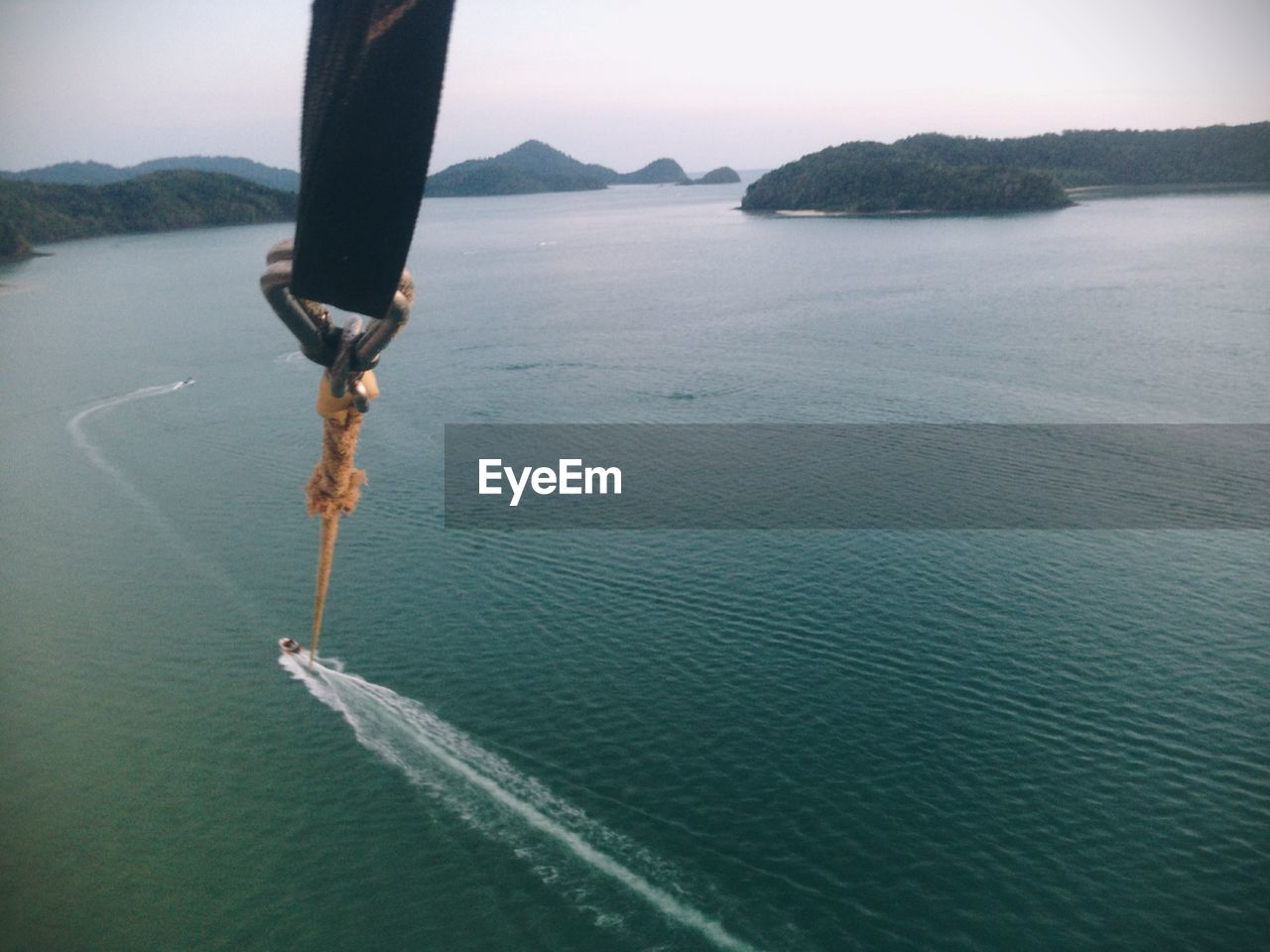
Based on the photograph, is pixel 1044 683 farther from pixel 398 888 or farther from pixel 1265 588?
pixel 398 888

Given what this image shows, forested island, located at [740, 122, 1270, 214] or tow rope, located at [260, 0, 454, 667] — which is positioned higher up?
forested island, located at [740, 122, 1270, 214]

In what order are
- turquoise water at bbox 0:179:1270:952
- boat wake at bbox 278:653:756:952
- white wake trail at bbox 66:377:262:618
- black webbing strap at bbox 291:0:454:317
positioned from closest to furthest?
1. black webbing strap at bbox 291:0:454:317
2. boat wake at bbox 278:653:756:952
3. turquoise water at bbox 0:179:1270:952
4. white wake trail at bbox 66:377:262:618

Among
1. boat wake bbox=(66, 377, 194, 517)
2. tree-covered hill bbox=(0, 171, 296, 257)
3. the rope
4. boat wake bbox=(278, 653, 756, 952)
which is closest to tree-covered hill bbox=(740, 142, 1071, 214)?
tree-covered hill bbox=(0, 171, 296, 257)

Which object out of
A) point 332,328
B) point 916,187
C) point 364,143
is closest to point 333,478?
point 332,328

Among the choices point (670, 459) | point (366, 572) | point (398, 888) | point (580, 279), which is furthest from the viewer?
point (580, 279)

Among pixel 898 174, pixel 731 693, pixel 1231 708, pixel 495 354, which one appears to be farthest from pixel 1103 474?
pixel 898 174

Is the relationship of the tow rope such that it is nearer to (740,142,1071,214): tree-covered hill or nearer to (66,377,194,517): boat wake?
(66,377,194,517): boat wake

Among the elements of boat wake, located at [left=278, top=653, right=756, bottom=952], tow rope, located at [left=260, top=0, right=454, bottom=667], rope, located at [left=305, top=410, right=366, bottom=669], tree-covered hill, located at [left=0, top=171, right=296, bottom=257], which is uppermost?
tree-covered hill, located at [left=0, top=171, right=296, bottom=257]
